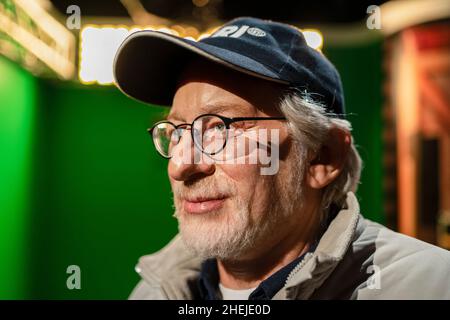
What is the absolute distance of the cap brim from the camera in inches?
42.2

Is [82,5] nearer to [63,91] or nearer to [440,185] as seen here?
[63,91]

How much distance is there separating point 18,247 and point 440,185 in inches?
131

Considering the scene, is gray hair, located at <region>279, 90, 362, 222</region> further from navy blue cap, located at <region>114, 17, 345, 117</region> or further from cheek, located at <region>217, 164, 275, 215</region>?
cheek, located at <region>217, 164, 275, 215</region>

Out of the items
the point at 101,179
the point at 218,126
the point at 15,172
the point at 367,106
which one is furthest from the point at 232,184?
the point at 367,106

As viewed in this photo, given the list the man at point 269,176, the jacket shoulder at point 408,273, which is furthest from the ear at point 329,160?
the jacket shoulder at point 408,273

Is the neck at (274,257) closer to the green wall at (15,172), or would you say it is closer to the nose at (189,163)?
the nose at (189,163)

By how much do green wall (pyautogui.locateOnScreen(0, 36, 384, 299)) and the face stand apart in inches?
102

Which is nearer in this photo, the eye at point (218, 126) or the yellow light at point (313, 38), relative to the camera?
the eye at point (218, 126)

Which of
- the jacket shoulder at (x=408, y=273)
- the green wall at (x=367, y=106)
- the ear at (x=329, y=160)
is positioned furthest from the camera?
the green wall at (x=367, y=106)

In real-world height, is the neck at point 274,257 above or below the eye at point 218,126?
below

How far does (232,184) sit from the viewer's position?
3.60ft

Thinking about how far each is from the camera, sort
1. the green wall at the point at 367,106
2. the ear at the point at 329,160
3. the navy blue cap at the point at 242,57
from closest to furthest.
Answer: the navy blue cap at the point at 242,57
the ear at the point at 329,160
the green wall at the point at 367,106

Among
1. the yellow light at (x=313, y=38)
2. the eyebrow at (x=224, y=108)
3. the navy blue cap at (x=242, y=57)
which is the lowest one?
the eyebrow at (x=224, y=108)

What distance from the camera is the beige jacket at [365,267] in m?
0.99
